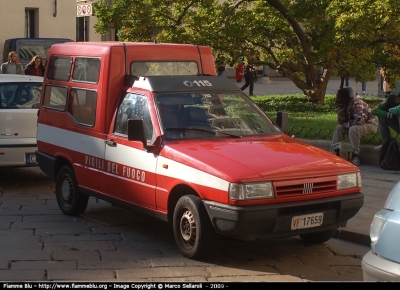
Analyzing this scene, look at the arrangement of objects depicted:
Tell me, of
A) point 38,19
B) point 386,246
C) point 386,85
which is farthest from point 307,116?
point 38,19

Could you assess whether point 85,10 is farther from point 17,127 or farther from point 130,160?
point 130,160

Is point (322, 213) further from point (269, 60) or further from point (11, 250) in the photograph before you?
point (269, 60)

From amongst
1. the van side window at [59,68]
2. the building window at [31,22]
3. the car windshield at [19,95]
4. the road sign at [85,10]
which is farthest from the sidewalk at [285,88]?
the van side window at [59,68]

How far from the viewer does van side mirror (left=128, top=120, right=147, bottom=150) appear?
7.96 metres

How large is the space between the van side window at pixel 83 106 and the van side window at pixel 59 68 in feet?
1.23

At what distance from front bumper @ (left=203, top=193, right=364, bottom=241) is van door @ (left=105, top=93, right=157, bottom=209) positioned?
107cm

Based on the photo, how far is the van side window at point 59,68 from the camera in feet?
32.4

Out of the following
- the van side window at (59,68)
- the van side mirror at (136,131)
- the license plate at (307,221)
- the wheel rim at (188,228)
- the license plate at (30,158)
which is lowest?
the license plate at (30,158)

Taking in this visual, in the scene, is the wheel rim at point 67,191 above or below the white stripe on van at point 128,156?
below

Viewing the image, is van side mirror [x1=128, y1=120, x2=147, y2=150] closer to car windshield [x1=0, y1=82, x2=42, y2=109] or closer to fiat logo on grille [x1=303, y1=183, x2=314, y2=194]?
fiat logo on grille [x1=303, y1=183, x2=314, y2=194]

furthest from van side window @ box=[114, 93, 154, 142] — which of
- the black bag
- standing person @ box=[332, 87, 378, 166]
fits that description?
the black bag

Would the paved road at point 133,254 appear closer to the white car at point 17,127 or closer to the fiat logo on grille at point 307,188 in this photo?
the fiat logo on grille at point 307,188

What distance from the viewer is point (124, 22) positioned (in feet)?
64.5

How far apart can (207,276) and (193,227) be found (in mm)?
588
